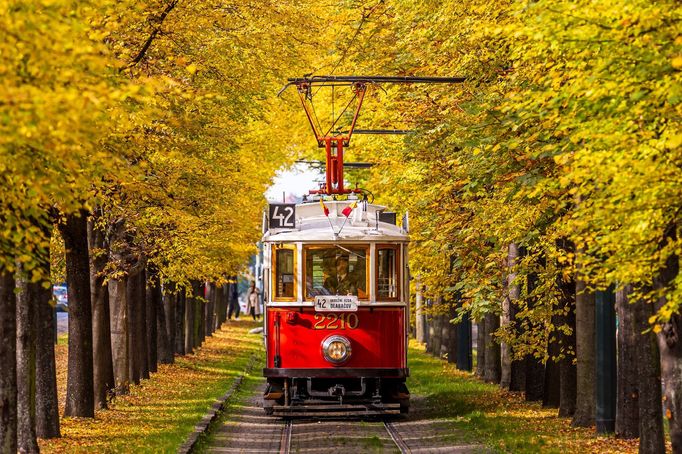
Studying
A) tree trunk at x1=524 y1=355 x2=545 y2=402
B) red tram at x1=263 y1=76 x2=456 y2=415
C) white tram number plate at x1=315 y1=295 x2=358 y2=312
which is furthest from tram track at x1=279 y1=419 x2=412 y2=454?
tree trunk at x1=524 y1=355 x2=545 y2=402

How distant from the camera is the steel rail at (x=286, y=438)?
19.1 metres

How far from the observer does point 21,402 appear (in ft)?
56.5

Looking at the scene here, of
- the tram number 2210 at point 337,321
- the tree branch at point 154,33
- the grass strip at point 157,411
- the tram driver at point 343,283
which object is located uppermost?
the tree branch at point 154,33

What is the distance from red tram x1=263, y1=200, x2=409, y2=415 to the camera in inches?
896

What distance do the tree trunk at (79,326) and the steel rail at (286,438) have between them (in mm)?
3038

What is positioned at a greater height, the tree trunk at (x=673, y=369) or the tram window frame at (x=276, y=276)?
the tram window frame at (x=276, y=276)

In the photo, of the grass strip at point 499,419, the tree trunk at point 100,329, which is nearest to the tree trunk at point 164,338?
the grass strip at point 499,419

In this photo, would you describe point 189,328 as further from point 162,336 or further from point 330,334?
point 330,334

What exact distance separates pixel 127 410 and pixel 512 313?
802 centimetres

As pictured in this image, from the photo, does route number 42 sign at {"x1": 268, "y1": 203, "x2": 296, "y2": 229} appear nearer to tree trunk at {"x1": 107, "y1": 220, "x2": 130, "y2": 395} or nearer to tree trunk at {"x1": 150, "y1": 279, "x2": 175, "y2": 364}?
tree trunk at {"x1": 107, "y1": 220, "x2": 130, "y2": 395}

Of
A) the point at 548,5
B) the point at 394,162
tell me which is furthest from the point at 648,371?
the point at 394,162

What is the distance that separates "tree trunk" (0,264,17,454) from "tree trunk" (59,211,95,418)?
5.57 meters

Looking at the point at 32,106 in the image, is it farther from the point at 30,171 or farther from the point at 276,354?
the point at 276,354

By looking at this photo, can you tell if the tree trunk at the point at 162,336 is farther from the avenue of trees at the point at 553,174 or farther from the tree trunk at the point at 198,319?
the avenue of trees at the point at 553,174
